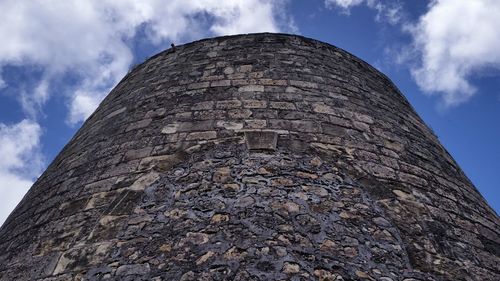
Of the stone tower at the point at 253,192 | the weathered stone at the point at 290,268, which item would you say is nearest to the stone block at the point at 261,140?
the stone tower at the point at 253,192

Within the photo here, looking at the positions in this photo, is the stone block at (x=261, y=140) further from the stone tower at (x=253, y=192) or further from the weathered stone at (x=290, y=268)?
the weathered stone at (x=290, y=268)

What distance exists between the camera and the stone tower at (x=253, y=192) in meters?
2.23

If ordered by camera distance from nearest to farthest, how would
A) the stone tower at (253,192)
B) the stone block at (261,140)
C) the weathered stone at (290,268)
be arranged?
the weathered stone at (290,268)
the stone tower at (253,192)
the stone block at (261,140)

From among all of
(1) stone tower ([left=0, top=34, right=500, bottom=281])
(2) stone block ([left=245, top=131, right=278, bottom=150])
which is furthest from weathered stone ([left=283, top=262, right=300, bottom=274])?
(2) stone block ([left=245, top=131, right=278, bottom=150])

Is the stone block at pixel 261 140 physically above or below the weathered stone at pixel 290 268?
above

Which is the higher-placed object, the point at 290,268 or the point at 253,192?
the point at 253,192

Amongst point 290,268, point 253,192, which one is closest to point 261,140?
point 253,192

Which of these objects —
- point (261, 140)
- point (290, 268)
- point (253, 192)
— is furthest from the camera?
point (261, 140)

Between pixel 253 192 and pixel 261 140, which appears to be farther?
pixel 261 140

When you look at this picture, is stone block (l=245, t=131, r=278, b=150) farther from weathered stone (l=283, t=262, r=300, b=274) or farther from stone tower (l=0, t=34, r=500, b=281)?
weathered stone (l=283, t=262, r=300, b=274)

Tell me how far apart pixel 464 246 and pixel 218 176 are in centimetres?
162

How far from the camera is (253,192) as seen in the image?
102 inches

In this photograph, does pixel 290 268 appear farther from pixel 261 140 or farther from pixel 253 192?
pixel 261 140

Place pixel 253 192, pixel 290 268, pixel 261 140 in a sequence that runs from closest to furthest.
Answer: pixel 290 268
pixel 253 192
pixel 261 140
